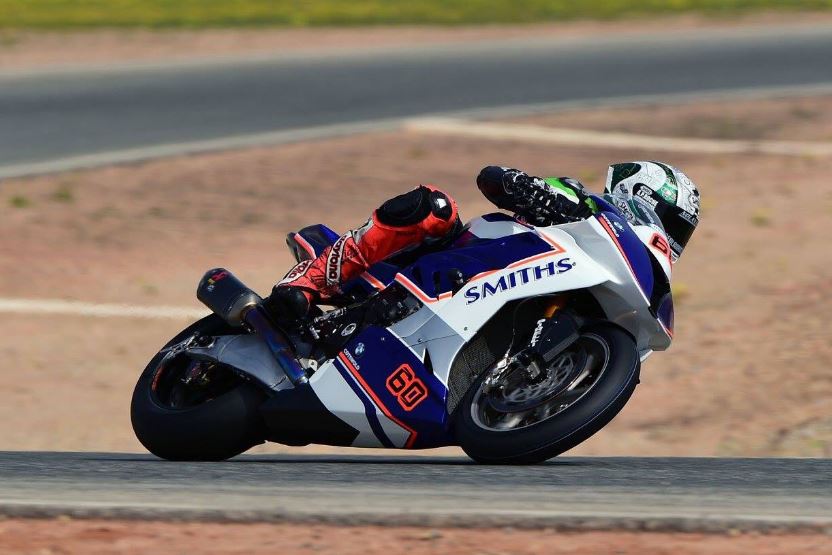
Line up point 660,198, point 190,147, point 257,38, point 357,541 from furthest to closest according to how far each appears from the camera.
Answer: point 257,38, point 190,147, point 660,198, point 357,541

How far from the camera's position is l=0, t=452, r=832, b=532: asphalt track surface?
459 centimetres

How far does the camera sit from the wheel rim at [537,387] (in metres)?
5.69

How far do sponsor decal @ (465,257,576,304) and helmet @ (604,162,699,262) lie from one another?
1.73 ft

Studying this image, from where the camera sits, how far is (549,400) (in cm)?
568

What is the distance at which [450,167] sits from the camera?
1548 centimetres

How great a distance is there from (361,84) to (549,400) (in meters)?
13.8

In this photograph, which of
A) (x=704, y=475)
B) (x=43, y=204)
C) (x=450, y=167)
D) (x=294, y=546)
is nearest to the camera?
(x=294, y=546)

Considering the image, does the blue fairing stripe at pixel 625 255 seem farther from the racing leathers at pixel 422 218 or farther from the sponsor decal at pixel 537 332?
the sponsor decal at pixel 537 332

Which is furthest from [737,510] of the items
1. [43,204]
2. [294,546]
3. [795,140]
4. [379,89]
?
[379,89]

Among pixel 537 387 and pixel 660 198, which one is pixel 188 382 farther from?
pixel 660 198

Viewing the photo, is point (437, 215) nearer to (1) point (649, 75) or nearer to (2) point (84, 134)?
(2) point (84, 134)

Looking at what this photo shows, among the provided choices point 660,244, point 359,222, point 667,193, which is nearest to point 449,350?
point 660,244

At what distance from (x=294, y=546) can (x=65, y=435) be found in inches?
198

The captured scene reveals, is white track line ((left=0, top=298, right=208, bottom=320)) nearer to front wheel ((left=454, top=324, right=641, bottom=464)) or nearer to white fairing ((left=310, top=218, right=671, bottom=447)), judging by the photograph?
white fairing ((left=310, top=218, right=671, bottom=447))
